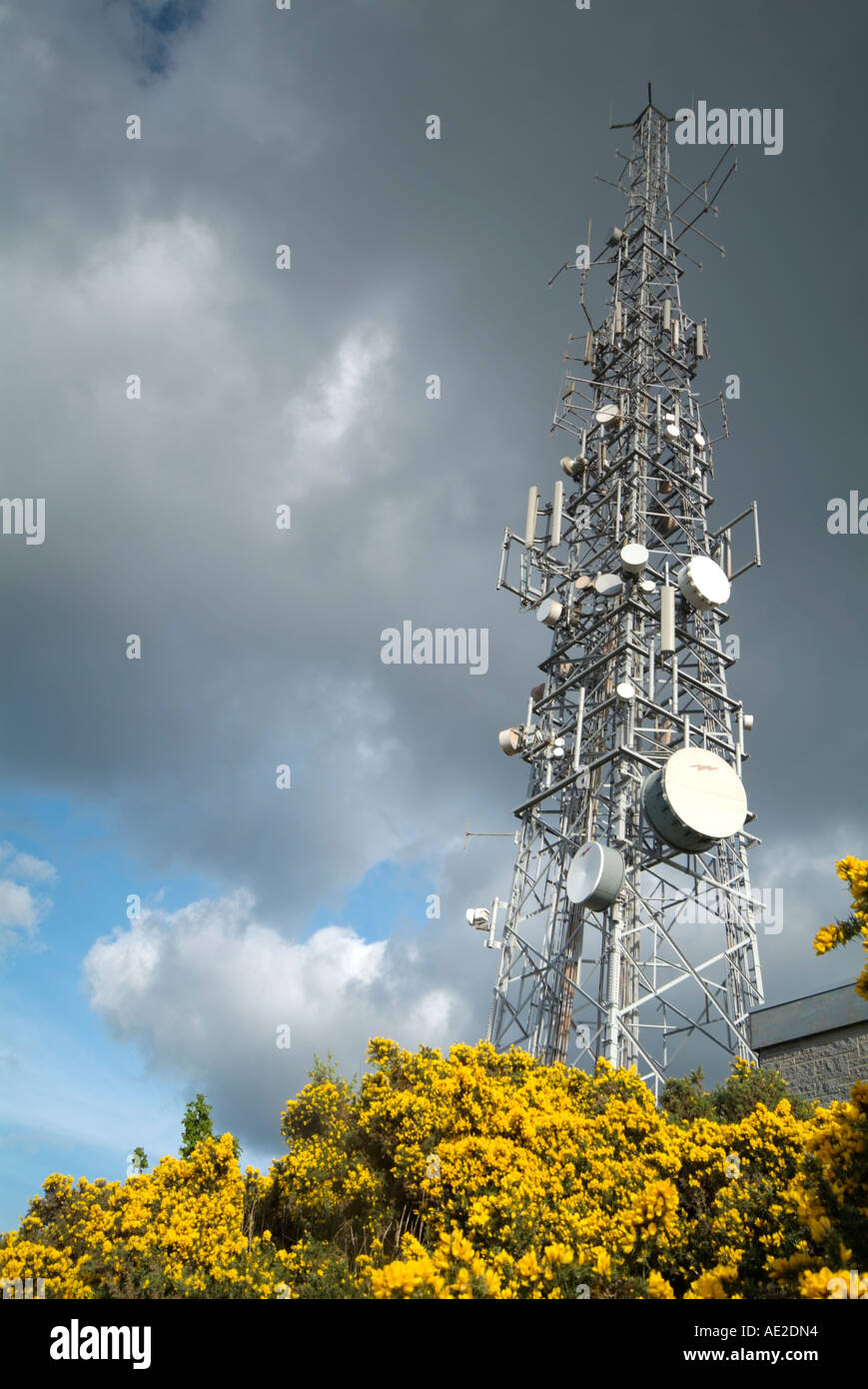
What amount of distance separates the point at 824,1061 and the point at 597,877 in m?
6.70

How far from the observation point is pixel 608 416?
34656mm

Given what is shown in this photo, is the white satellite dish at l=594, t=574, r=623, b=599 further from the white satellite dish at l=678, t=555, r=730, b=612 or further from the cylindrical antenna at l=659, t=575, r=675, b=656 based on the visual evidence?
the white satellite dish at l=678, t=555, r=730, b=612

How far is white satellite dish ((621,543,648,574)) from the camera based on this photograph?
28578mm

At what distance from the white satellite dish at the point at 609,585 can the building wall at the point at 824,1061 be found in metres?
14.8

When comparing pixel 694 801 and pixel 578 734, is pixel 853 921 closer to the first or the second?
pixel 694 801

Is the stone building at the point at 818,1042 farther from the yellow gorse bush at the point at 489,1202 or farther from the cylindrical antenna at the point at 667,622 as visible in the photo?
the cylindrical antenna at the point at 667,622

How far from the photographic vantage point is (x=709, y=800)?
2359 cm

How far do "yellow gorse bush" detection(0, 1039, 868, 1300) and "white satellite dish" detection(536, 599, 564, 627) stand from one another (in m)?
16.7

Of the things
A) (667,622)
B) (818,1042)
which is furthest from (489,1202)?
(667,622)

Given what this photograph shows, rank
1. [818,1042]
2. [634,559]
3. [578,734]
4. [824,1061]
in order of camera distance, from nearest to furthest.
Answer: [824,1061], [818,1042], [578,734], [634,559]
